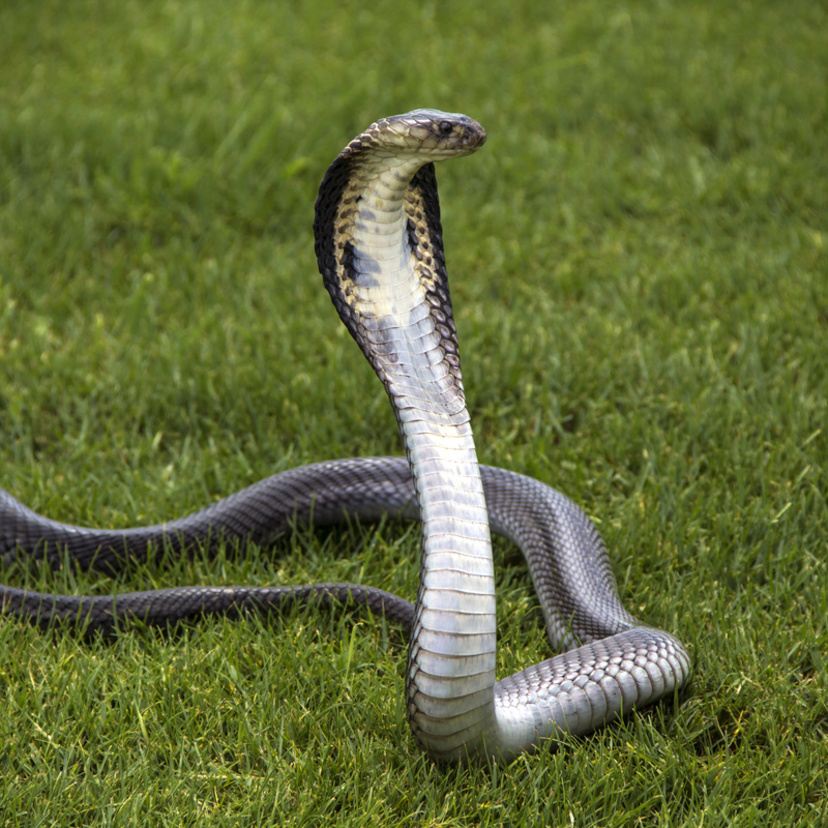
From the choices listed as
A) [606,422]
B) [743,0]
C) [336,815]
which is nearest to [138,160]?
[606,422]

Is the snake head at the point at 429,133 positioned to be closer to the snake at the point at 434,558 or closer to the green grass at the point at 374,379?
the snake at the point at 434,558

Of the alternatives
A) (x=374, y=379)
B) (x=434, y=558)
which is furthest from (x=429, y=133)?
(x=374, y=379)

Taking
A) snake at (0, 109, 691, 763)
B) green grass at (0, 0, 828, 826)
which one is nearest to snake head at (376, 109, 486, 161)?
snake at (0, 109, 691, 763)

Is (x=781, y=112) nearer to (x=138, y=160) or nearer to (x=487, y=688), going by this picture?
(x=138, y=160)

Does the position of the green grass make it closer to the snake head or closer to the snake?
the snake

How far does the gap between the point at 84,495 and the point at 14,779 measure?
58.5 inches

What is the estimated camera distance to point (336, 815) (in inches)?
95.0

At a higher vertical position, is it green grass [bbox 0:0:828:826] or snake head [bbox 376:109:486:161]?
snake head [bbox 376:109:486:161]

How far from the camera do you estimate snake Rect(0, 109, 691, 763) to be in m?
2.27

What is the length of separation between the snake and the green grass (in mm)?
97

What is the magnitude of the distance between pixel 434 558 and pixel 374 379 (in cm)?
217

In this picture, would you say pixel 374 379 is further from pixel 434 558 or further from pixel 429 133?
pixel 429 133

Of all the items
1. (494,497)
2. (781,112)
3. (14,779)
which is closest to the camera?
(14,779)

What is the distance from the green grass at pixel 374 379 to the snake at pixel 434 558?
0.10 m
